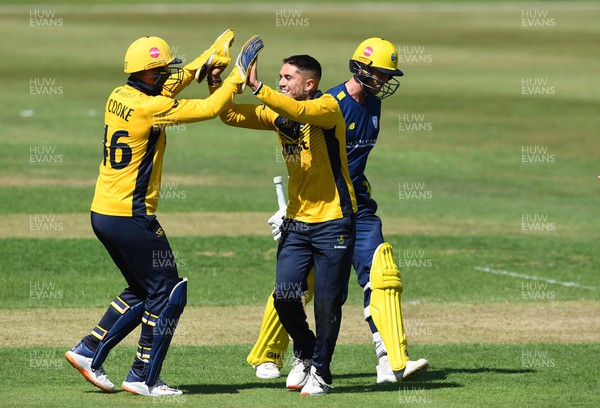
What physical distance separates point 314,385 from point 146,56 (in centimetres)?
295

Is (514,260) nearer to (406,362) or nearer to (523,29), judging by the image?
(406,362)

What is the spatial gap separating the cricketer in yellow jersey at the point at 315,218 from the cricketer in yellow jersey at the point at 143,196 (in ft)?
2.06

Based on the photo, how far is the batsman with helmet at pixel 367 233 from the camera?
1041 centimetres

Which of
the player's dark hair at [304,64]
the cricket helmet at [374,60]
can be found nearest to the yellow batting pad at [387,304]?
the cricket helmet at [374,60]

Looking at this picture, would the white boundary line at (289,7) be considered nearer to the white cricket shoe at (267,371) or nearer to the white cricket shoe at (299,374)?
the white cricket shoe at (267,371)

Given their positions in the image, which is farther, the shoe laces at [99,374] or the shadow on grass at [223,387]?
the shadow on grass at [223,387]

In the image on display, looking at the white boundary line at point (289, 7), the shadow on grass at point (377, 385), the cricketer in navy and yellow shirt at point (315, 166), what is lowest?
the shadow on grass at point (377, 385)

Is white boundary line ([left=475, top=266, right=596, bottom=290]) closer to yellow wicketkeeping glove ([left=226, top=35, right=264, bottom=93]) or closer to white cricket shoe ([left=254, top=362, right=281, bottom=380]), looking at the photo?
white cricket shoe ([left=254, top=362, right=281, bottom=380])

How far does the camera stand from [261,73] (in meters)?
40.4

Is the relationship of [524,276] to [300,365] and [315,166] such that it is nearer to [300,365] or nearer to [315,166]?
[300,365]

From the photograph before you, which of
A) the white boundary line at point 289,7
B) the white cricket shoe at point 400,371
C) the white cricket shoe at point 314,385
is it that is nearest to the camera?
the white cricket shoe at point 314,385

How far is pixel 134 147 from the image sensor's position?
928cm

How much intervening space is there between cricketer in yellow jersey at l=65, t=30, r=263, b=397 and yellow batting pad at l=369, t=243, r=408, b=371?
1.85 m

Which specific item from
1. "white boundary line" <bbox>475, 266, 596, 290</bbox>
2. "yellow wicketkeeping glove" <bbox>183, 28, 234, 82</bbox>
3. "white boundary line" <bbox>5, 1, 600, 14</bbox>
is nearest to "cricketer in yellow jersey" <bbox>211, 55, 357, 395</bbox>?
"yellow wicketkeeping glove" <bbox>183, 28, 234, 82</bbox>
